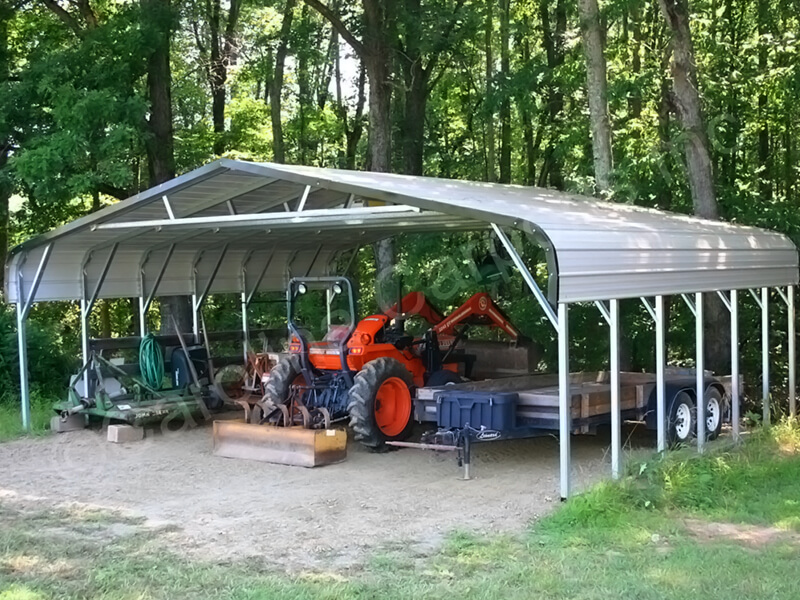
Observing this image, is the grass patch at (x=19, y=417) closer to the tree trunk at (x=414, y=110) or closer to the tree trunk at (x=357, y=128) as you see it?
the tree trunk at (x=414, y=110)

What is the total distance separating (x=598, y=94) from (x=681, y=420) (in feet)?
16.7

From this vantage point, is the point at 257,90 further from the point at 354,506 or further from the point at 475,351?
the point at 354,506

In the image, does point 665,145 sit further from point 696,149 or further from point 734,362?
point 734,362

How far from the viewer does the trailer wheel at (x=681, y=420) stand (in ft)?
30.9

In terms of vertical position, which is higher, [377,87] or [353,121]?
[353,121]

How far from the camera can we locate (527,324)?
15.5m

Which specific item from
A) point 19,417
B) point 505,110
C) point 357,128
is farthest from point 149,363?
point 357,128

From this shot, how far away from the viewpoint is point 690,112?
41.0 feet

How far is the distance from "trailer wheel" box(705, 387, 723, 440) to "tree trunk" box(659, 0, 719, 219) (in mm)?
3160

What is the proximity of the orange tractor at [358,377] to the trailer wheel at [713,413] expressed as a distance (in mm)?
2685

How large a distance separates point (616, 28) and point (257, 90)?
10624 millimetres

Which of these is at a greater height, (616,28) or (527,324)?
(616,28)

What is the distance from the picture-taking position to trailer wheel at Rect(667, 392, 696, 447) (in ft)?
30.9

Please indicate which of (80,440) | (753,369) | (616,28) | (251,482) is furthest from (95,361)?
(616,28)
